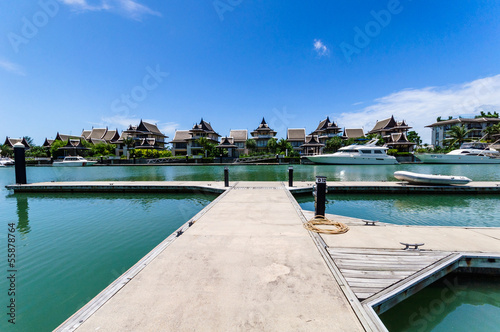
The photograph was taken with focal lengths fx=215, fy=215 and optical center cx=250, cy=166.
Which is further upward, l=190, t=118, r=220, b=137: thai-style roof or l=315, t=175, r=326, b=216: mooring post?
l=190, t=118, r=220, b=137: thai-style roof

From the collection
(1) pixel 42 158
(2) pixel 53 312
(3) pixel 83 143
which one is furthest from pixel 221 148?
(2) pixel 53 312

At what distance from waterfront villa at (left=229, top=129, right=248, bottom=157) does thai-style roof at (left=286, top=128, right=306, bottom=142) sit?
11306 mm

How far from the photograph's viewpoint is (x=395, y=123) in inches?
2191

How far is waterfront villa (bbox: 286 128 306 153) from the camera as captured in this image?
55469mm

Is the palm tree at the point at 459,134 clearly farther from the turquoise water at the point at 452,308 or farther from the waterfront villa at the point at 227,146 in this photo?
the turquoise water at the point at 452,308

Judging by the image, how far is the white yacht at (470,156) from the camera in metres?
37.1

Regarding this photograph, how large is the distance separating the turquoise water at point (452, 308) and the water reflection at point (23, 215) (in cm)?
1085

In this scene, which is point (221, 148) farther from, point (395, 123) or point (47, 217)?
point (395, 123)

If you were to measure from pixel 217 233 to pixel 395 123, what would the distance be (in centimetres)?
6466

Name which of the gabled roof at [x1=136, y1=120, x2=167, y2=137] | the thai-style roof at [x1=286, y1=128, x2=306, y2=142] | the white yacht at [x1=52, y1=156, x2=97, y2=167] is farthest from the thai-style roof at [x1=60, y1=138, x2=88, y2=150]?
the thai-style roof at [x1=286, y1=128, x2=306, y2=142]

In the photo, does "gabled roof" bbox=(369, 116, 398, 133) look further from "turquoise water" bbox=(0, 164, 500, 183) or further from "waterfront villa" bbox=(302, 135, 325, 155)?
"turquoise water" bbox=(0, 164, 500, 183)

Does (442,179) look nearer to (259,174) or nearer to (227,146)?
(259,174)

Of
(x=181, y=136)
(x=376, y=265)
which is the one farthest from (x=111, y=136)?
(x=376, y=265)

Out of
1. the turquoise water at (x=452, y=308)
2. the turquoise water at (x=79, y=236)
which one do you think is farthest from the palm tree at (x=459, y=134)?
the turquoise water at (x=452, y=308)
